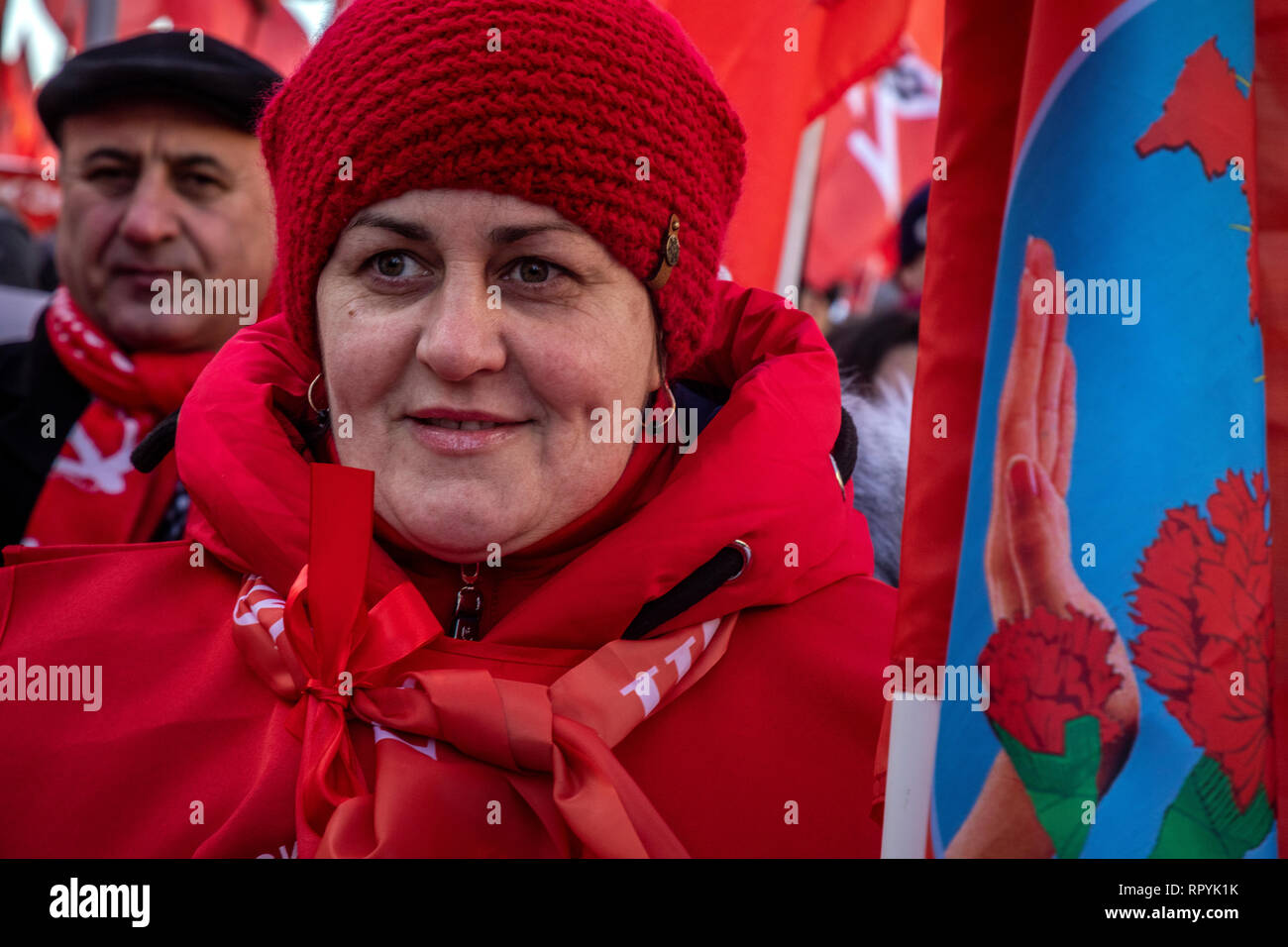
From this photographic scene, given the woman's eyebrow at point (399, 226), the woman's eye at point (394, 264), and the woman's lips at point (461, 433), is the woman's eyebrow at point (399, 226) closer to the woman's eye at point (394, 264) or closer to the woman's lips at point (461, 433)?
the woman's eye at point (394, 264)

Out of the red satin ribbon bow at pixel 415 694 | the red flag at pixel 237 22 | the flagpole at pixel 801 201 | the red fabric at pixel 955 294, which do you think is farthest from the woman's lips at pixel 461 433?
the red flag at pixel 237 22

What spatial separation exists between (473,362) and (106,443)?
5.42ft

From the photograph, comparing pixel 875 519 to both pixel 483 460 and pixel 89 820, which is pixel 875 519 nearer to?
pixel 483 460

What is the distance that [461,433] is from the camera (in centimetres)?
171

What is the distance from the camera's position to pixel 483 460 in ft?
5.59

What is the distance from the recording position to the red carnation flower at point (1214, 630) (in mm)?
1094

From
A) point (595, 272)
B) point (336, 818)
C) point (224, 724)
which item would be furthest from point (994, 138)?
point (224, 724)

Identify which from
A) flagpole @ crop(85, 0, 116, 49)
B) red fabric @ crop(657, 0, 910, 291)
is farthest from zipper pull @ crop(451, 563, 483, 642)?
flagpole @ crop(85, 0, 116, 49)

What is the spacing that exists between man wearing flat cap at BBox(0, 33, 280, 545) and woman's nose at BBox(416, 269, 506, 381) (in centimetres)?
152

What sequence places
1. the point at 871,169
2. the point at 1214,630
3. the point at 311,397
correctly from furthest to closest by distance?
the point at 871,169
the point at 311,397
the point at 1214,630

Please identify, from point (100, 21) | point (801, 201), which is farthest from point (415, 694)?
point (100, 21)

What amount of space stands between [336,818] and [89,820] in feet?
1.36

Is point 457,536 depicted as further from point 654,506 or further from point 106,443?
point 106,443

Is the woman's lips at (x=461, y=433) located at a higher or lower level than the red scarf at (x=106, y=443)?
lower
